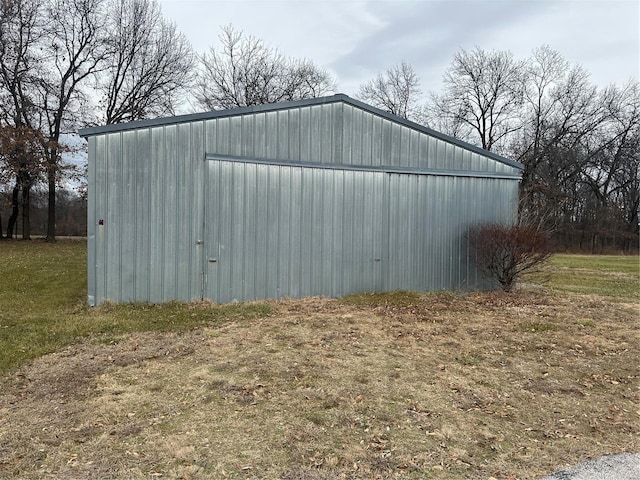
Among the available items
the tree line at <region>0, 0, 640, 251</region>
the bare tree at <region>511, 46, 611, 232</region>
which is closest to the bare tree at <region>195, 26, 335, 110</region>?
the tree line at <region>0, 0, 640, 251</region>

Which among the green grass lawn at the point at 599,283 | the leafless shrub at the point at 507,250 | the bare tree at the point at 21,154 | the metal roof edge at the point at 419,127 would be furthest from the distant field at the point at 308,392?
the bare tree at the point at 21,154

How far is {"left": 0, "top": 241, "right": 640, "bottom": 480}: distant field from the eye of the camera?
2580 millimetres

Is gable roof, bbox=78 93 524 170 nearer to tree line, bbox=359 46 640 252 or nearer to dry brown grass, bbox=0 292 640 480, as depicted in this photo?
dry brown grass, bbox=0 292 640 480

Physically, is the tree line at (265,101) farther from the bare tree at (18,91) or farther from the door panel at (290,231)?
the door panel at (290,231)

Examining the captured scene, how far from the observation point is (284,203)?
7727mm

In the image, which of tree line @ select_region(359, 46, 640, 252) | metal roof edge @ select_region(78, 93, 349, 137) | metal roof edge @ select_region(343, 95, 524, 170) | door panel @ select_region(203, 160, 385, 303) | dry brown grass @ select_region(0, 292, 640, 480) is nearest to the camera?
dry brown grass @ select_region(0, 292, 640, 480)

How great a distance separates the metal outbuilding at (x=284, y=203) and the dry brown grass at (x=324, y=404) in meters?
1.85

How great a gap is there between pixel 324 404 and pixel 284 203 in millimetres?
4864

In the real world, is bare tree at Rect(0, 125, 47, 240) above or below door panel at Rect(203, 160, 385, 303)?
above

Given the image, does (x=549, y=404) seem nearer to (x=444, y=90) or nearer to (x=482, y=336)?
(x=482, y=336)

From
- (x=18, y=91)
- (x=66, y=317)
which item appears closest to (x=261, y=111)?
(x=66, y=317)

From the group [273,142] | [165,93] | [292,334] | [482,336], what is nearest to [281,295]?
[292,334]

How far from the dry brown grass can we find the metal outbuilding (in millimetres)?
1848

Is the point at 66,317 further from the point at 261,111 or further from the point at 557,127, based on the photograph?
the point at 557,127
